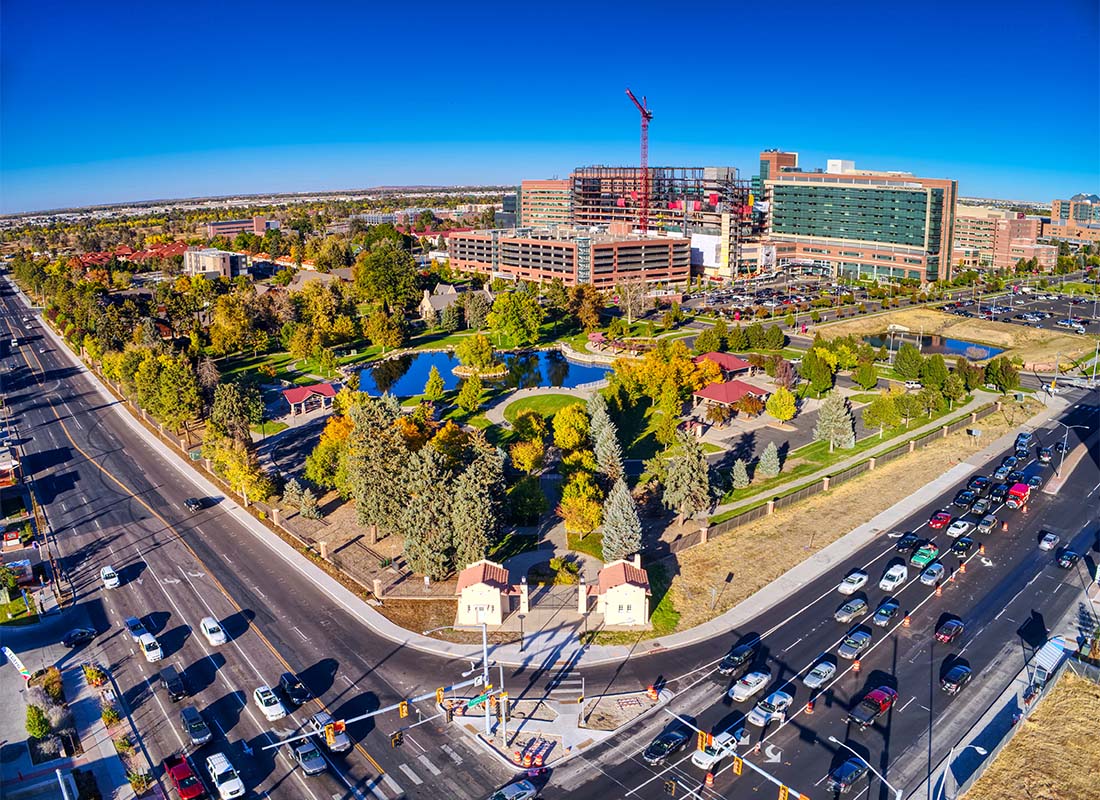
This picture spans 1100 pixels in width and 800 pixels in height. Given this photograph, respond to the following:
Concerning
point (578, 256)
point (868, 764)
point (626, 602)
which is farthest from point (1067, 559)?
point (578, 256)

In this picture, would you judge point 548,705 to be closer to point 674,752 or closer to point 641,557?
point 674,752

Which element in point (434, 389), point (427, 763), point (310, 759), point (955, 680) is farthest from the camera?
point (434, 389)

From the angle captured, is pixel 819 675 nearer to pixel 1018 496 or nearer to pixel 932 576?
pixel 932 576

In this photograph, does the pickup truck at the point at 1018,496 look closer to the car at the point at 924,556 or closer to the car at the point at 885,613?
the car at the point at 924,556

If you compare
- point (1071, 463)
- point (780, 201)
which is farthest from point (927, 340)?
point (780, 201)

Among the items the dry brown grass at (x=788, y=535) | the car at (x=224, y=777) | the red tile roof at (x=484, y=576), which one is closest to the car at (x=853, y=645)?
the dry brown grass at (x=788, y=535)

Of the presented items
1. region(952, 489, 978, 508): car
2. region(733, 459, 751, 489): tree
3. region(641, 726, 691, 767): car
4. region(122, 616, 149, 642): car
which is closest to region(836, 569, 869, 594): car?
region(733, 459, 751, 489): tree

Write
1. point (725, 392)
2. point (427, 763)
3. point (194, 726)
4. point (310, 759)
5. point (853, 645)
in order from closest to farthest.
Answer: point (310, 759) < point (427, 763) < point (194, 726) < point (853, 645) < point (725, 392)
